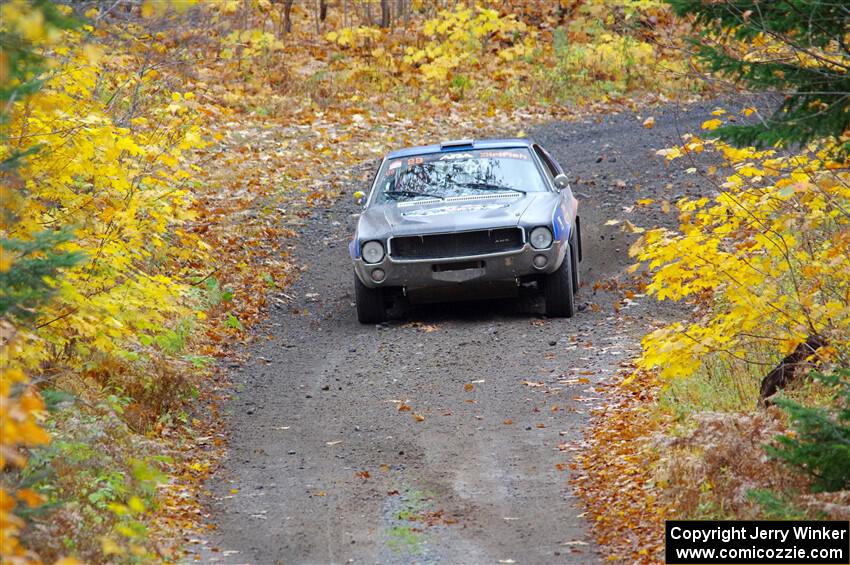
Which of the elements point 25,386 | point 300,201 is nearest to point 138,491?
point 25,386

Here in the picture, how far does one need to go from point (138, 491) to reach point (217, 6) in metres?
20.7

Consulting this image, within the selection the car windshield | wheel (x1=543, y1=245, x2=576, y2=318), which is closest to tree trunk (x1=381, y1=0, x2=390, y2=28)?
the car windshield

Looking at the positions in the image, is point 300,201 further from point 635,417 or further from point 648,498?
point 648,498

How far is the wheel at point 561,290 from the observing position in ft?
35.5

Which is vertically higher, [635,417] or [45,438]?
[45,438]

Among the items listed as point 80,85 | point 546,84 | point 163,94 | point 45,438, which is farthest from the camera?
point 546,84

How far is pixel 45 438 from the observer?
343cm

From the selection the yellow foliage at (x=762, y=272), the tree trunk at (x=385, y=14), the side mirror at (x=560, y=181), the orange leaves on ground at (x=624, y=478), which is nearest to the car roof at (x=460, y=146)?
the side mirror at (x=560, y=181)

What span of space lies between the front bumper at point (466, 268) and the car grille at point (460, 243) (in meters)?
0.06

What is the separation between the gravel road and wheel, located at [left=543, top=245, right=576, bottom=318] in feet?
0.44

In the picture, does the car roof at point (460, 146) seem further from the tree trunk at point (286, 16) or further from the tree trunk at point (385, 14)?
the tree trunk at point (385, 14)

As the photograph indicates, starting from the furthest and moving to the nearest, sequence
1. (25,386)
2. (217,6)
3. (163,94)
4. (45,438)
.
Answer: (217,6) < (163,94) < (25,386) < (45,438)

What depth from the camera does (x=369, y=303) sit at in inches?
444

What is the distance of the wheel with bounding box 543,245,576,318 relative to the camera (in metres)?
10.8
